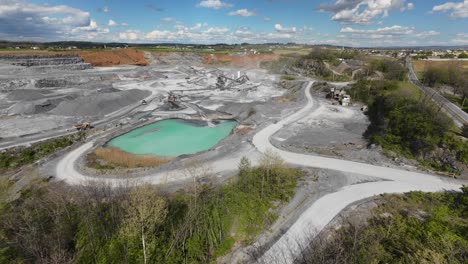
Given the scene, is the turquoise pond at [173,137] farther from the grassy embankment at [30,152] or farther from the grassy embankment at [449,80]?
the grassy embankment at [449,80]

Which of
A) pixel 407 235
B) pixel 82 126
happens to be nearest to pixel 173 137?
pixel 82 126

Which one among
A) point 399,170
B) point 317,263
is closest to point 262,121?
point 399,170

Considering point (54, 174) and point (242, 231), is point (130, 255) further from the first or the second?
point (54, 174)

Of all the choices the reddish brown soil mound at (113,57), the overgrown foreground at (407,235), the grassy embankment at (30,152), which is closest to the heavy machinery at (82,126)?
the grassy embankment at (30,152)

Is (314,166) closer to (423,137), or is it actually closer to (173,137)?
(423,137)

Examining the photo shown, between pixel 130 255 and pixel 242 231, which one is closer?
pixel 130 255
